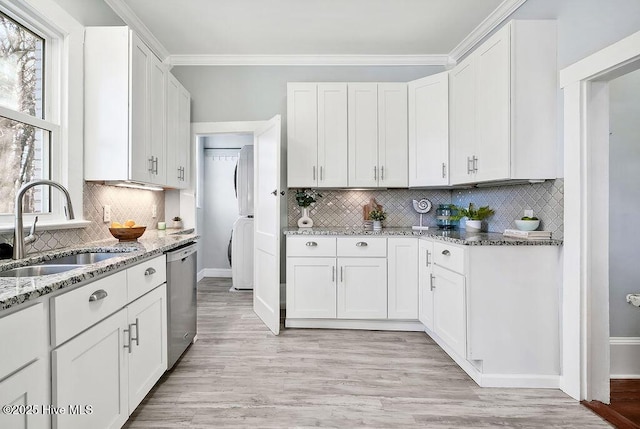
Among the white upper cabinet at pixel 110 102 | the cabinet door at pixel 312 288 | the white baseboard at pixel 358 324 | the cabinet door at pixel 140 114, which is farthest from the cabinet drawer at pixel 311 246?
the white upper cabinet at pixel 110 102

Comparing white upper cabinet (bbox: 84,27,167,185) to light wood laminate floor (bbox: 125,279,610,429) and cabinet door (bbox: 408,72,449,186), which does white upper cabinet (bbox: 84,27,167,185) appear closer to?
light wood laminate floor (bbox: 125,279,610,429)

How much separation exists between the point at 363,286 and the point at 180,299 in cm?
163

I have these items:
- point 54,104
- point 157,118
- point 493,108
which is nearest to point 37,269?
point 54,104

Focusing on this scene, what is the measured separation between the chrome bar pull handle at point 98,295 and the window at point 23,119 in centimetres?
94

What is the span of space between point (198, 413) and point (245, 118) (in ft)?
9.66

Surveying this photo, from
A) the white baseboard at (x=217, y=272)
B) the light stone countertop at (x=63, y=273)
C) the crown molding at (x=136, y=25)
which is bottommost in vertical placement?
the white baseboard at (x=217, y=272)

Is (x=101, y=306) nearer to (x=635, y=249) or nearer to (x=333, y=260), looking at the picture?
(x=333, y=260)

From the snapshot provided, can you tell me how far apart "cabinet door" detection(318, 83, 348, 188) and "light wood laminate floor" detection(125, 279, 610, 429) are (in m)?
1.67

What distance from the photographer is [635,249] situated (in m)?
2.24

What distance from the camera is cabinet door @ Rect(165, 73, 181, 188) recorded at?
3040mm

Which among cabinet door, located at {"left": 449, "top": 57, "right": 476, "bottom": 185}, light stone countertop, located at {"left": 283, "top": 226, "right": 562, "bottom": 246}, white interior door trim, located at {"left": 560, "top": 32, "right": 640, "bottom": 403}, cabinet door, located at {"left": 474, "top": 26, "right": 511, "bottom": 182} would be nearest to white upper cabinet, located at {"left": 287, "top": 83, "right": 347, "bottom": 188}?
light stone countertop, located at {"left": 283, "top": 226, "right": 562, "bottom": 246}

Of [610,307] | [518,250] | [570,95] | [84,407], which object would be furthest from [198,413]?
[570,95]

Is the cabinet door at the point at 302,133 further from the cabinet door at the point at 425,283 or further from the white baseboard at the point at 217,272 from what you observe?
the white baseboard at the point at 217,272

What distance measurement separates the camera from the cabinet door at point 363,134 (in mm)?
3396
